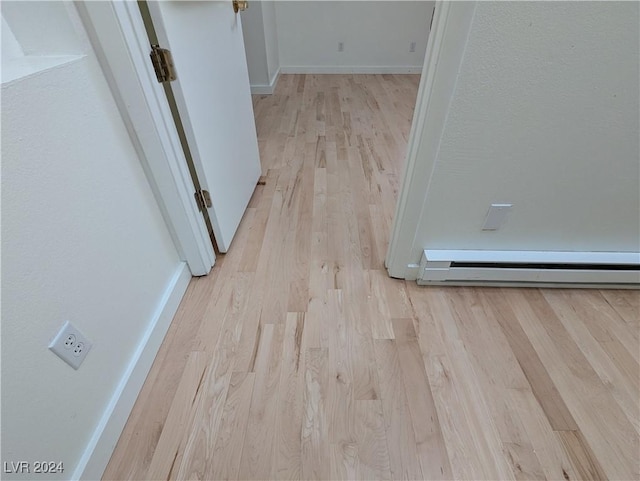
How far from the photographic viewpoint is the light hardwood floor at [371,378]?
0.86 meters

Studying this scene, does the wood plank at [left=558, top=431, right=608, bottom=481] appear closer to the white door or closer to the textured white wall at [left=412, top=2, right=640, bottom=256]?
the textured white wall at [left=412, top=2, right=640, bottom=256]

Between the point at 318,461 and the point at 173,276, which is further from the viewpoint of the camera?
the point at 173,276

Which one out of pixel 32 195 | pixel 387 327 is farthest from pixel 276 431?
pixel 32 195

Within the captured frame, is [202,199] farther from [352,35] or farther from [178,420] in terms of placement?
[352,35]

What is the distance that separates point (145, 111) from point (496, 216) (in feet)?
4.09

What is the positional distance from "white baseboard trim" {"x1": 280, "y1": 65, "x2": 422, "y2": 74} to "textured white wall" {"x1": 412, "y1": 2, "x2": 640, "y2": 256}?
13.0 ft

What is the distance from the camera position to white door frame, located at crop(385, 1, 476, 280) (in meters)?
0.77

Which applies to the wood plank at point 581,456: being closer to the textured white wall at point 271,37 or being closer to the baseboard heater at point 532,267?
the baseboard heater at point 532,267

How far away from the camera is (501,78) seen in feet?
2.77

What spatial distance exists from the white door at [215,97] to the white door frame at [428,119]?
2.52ft

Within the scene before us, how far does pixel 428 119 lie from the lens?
928 millimetres

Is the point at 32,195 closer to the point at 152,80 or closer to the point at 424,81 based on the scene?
the point at 152,80

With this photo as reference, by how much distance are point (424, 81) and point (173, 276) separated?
115 cm

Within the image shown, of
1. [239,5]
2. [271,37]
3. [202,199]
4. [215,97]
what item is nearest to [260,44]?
[271,37]
